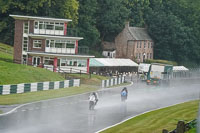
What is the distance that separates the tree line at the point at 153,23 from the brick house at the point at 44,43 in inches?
1055

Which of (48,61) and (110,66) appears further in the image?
(110,66)

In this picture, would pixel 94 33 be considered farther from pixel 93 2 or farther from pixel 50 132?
pixel 50 132

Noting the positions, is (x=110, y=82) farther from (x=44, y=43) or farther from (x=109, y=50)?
(x=109, y=50)

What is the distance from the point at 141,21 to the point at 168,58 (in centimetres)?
1101

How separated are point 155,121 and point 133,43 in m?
78.0

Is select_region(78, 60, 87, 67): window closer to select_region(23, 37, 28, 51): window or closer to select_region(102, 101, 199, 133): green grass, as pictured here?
select_region(23, 37, 28, 51): window

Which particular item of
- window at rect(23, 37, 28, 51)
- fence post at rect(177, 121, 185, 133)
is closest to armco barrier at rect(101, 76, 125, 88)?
window at rect(23, 37, 28, 51)

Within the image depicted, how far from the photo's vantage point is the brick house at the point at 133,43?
106625 mm

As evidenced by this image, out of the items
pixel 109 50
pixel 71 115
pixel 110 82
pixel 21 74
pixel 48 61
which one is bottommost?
pixel 71 115

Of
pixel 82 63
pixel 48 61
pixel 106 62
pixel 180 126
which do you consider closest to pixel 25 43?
pixel 48 61

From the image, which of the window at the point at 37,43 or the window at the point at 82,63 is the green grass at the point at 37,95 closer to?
the window at the point at 37,43

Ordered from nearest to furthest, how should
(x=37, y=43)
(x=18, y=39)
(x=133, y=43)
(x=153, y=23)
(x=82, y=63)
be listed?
(x=37, y=43)
(x=18, y=39)
(x=82, y=63)
(x=133, y=43)
(x=153, y=23)

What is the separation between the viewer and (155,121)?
29188 mm

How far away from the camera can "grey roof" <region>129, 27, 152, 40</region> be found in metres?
107
